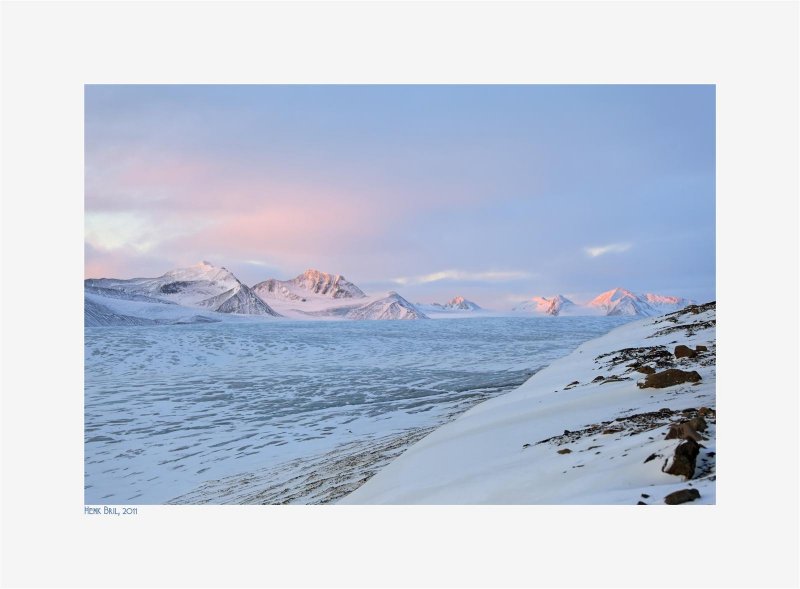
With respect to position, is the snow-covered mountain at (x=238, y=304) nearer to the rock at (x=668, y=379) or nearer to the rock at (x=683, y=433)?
the rock at (x=668, y=379)

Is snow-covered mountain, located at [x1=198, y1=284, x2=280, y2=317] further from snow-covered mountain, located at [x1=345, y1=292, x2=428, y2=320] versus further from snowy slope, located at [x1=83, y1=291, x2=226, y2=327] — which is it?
snow-covered mountain, located at [x1=345, y1=292, x2=428, y2=320]

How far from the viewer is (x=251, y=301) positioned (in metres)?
17.3

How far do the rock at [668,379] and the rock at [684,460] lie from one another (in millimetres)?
1569

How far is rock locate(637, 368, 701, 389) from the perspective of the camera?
154 inches

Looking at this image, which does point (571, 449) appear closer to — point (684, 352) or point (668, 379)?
point (668, 379)

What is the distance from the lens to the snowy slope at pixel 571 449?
2525 mm

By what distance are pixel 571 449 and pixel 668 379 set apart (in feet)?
4.28

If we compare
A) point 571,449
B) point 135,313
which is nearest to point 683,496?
point 571,449

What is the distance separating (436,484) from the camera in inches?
133
